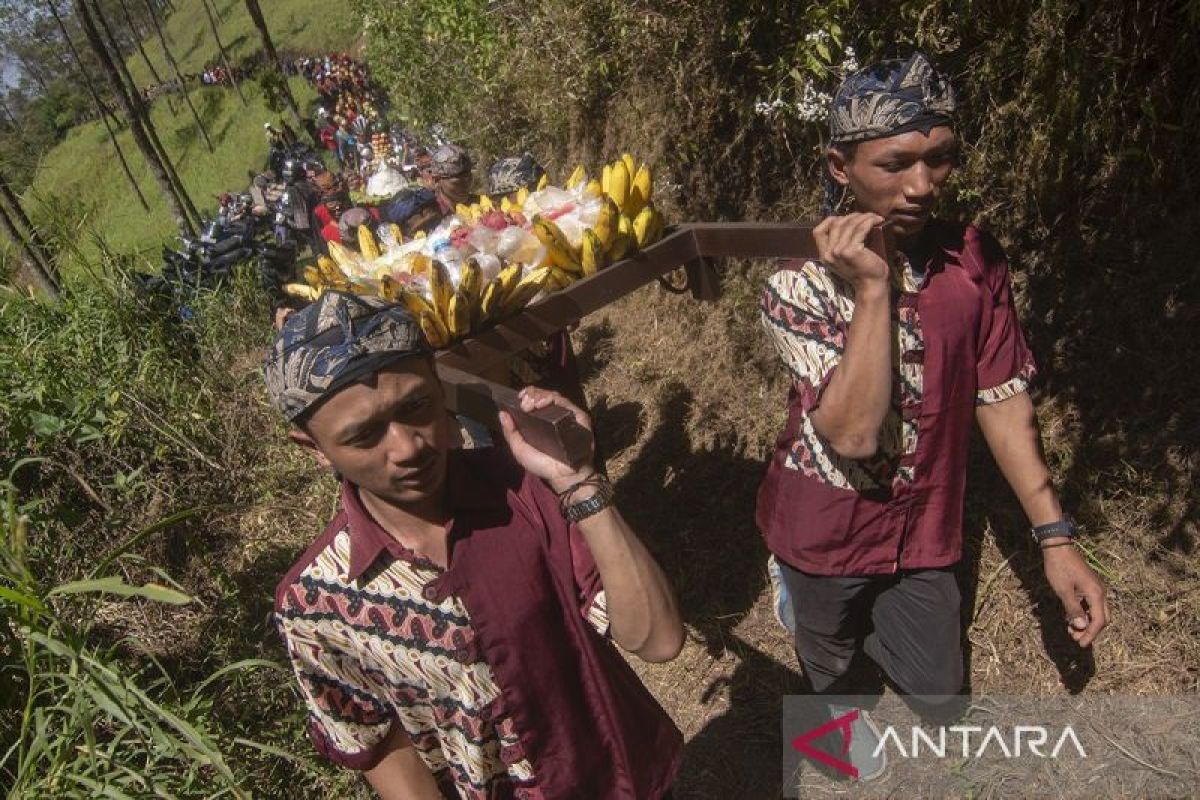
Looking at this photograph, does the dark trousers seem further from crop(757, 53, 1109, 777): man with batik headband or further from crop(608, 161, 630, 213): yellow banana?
crop(608, 161, 630, 213): yellow banana

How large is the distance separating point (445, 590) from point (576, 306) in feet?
3.02

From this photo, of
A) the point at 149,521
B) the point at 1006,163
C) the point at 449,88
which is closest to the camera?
A: the point at 1006,163

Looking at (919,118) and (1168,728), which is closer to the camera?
(919,118)

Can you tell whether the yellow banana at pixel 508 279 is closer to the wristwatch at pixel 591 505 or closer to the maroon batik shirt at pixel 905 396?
the maroon batik shirt at pixel 905 396

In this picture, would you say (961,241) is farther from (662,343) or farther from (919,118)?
(662,343)

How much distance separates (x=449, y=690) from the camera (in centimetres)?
140

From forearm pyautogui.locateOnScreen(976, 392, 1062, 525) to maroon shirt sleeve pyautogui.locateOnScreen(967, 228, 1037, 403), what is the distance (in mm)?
37

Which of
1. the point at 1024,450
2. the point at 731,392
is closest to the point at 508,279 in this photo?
the point at 1024,450

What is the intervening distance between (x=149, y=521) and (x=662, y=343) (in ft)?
9.95

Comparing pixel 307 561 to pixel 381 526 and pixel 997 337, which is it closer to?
pixel 381 526

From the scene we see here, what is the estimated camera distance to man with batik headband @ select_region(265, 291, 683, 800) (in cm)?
125

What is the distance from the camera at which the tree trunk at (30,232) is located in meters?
5.07

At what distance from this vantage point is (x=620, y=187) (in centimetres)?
228

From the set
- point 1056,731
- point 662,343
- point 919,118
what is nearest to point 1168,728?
point 1056,731
